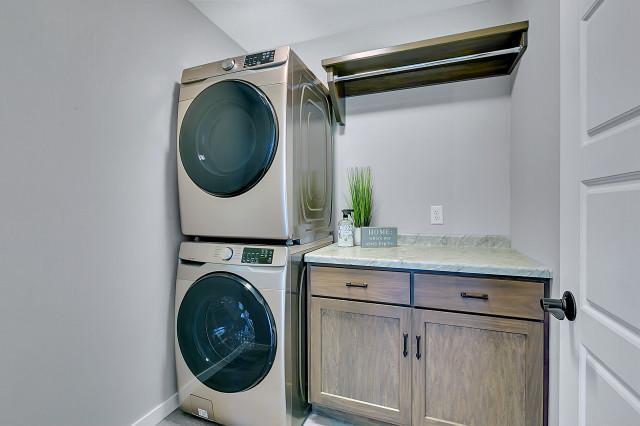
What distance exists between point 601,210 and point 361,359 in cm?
119

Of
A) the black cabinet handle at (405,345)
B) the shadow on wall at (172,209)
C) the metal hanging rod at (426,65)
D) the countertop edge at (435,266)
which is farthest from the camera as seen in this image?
the shadow on wall at (172,209)

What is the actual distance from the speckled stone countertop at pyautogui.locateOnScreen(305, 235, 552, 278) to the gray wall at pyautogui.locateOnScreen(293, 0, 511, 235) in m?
0.07

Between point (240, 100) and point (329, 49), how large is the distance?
1.13 m

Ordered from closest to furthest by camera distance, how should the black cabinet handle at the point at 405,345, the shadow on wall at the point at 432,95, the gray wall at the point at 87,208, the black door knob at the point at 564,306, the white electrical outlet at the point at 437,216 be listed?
the black door knob at the point at 564,306
the gray wall at the point at 87,208
the black cabinet handle at the point at 405,345
the shadow on wall at the point at 432,95
the white electrical outlet at the point at 437,216

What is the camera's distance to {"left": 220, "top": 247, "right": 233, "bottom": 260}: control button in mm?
1508

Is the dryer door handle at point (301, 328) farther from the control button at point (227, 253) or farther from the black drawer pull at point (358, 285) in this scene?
the control button at point (227, 253)

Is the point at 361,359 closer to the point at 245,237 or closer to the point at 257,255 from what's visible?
the point at 257,255

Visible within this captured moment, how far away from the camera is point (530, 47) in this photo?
1.38 metres

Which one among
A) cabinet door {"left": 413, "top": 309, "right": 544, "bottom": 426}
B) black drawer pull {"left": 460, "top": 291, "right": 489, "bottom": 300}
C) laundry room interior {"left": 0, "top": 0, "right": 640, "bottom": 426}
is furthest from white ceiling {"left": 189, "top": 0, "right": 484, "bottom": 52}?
cabinet door {"left": 413, "top": 309, "right": 544, "bottom": 426}

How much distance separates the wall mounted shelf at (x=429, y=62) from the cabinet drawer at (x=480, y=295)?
3.98ft

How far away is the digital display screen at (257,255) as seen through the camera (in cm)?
143

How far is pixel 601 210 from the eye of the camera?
0.66 meters

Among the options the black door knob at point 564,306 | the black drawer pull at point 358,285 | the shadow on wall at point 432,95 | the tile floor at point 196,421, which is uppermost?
the shadow on wall at point 432,95

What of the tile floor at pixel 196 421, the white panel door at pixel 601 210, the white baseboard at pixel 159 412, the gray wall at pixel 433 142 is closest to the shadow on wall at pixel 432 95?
the gray wall at pixel 433 142
